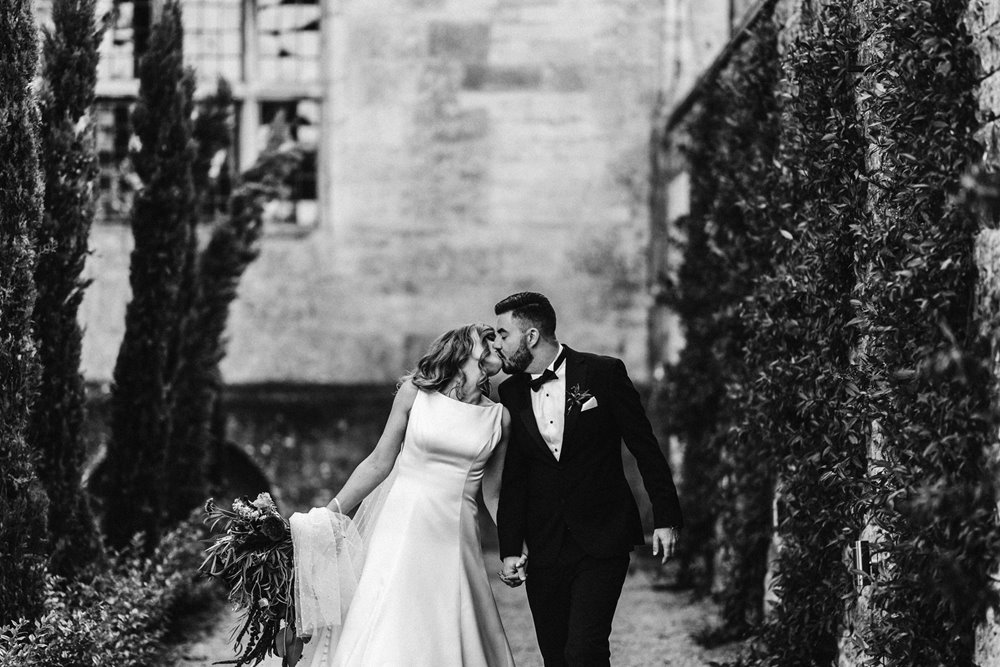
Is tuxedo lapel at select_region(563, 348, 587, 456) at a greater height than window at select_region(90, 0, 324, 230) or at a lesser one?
lesser

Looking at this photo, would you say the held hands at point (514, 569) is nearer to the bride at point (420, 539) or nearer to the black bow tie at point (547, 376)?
the bride at point (420, 539)

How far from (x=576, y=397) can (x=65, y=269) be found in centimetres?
320

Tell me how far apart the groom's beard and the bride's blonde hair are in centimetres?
10

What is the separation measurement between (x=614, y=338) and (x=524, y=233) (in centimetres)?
123

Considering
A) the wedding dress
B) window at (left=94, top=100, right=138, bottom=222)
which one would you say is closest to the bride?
the wedding dress

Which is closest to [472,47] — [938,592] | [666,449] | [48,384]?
[666,449]

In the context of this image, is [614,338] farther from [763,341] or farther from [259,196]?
[763,341]

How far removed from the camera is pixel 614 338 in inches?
482

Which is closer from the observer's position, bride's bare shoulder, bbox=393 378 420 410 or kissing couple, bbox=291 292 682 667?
kissing couple, bbox=291 292 682 667

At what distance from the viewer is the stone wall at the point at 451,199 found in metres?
12.2

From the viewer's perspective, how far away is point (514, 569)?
17.1 feet

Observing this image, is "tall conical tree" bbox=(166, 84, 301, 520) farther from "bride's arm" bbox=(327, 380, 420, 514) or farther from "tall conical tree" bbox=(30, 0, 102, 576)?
"bride's arm" bbox=(327, 380, 420, 514)

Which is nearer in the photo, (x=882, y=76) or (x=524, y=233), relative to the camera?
(x=882, y=76)

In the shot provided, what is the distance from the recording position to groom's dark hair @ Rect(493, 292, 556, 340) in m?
Answer: 5.28
